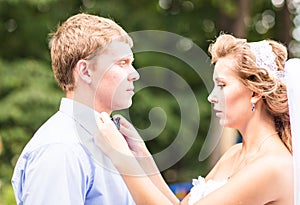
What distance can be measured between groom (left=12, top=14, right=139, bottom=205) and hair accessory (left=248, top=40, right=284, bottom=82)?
1.91 ft

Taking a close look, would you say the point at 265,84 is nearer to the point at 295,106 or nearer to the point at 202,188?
the point at 295,106

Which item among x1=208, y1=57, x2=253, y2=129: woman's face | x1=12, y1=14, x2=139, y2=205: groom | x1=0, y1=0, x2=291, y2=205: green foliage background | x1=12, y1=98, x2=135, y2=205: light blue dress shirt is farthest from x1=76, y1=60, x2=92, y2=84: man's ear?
x1=0, y1=0, x2=291, y2=205: green foliage background

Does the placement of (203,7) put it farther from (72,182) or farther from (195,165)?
(72,182)

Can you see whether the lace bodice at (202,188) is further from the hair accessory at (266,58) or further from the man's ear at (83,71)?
Result: the man's ear at (83,71)

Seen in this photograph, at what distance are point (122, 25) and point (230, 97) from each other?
25.2 ft

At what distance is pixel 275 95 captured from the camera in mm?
2850

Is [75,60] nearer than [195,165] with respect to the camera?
Yes

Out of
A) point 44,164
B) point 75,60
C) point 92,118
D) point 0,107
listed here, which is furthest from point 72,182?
point 0,107

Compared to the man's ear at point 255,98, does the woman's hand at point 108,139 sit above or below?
below

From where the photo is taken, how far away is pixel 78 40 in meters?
2.63

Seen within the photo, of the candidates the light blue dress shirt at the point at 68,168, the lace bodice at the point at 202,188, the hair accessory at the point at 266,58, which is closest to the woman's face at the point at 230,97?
the hair accessory at the point at 266,58

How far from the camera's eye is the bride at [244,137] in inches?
105

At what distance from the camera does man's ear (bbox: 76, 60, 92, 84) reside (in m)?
2.64

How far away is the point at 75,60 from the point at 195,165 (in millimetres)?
8630
